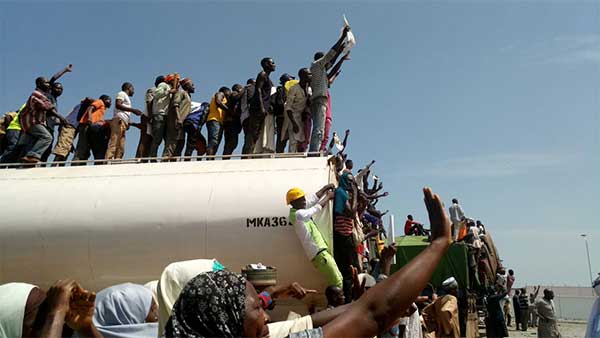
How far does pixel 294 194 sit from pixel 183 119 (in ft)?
9.79

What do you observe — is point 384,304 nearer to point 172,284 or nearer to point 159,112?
point 172,284

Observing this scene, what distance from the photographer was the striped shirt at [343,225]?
5.62 metres

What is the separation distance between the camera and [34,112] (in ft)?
24.6

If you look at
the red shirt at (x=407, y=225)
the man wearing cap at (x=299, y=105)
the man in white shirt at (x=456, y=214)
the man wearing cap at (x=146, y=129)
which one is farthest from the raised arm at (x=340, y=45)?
the red shirt at (x=407, y=225)

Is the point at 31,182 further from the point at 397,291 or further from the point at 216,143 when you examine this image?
the point at 397,291

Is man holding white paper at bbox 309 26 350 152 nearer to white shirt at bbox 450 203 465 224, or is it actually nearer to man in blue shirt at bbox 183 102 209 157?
man in blue shirt at bbox 183 102 209 157

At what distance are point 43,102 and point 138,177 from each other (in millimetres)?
2504

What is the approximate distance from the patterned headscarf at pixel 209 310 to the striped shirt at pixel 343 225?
4051 millimetres

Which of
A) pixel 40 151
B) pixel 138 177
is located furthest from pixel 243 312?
pixel 40 151

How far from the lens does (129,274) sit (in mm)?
5770

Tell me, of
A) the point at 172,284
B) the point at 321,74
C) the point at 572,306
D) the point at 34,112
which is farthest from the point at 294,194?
the point at 572,306

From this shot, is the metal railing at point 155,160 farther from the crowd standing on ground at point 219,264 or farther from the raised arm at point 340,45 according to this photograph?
the raised arm at point 340,45

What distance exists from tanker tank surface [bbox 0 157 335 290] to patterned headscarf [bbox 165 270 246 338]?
12.7ft

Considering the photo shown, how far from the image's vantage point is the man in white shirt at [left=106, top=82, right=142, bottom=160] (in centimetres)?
748
